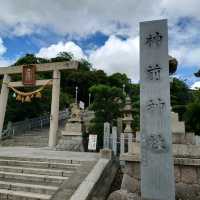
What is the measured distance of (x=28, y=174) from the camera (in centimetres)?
710

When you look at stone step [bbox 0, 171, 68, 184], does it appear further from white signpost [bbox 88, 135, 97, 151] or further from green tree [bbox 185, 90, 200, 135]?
green tree [bbox 185, 90, 200, 135]

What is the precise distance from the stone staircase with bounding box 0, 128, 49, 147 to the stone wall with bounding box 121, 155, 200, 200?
979cm

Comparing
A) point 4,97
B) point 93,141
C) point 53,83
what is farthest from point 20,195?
point 4,97

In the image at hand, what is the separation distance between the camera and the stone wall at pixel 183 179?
5.73 meters

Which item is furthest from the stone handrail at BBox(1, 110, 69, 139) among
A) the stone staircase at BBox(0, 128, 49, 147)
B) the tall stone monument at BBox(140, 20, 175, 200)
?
the tall stone monument at BBox(140, 20, 175, 200)

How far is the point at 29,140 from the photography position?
54.0 ft

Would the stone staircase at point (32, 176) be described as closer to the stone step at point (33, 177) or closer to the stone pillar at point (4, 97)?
the stone step at point (33, 177)

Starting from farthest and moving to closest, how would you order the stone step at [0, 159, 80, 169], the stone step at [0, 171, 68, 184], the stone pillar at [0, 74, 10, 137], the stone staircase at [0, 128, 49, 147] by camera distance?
the stone pillar at [0, 74, 10, 137] < the stone staircase at [0, 128, 49, 147] < the stone step at [0, 159, 80, 169] < the stone step at [0, 171, 68, 184]

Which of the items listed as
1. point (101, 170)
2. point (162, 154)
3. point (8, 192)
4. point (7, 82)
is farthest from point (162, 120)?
point (7, 82)

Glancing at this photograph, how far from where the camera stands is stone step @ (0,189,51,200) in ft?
19.0

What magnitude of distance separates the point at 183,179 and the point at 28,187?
12.2 feet

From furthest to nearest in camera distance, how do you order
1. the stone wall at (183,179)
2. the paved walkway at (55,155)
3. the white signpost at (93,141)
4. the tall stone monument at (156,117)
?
the white signpost at (93,141)
the paved walkway at (55,155)
the stone wall at (183,179)
the tall stone monument at (156,117)

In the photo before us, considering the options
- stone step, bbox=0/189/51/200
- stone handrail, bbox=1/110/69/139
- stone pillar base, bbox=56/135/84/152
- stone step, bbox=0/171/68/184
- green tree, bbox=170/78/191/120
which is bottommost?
stone step, bbox=0/189/51/200

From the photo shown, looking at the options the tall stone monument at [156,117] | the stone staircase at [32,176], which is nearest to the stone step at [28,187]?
the stone staircase at [32,176]
